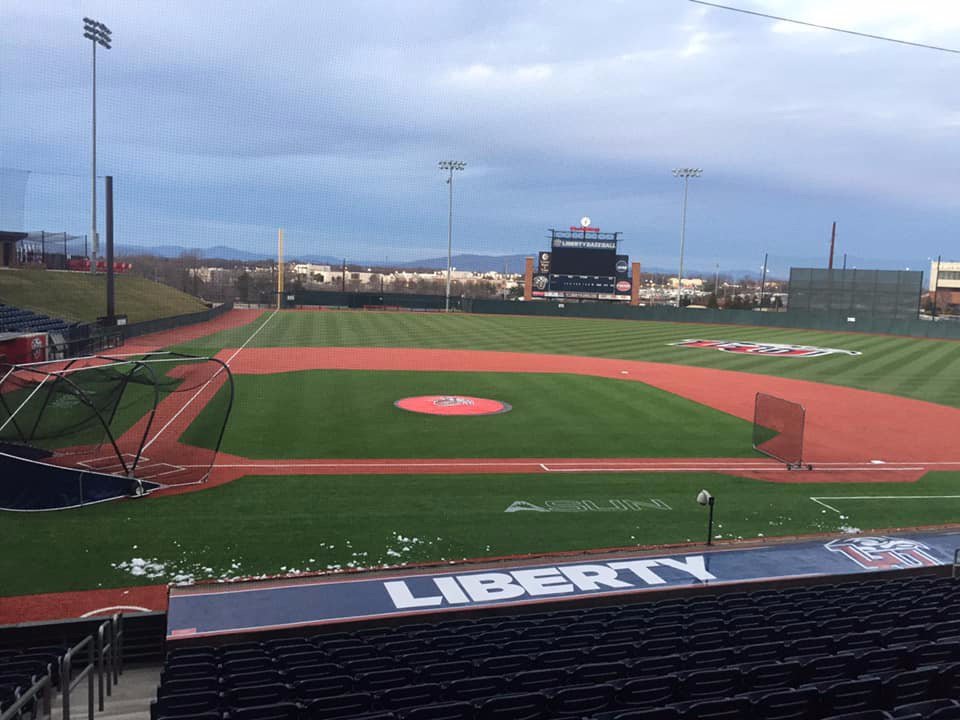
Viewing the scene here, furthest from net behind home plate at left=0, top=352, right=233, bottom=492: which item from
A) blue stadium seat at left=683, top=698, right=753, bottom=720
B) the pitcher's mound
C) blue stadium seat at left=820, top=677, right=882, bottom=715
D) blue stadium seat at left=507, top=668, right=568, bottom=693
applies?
blue stadium seat at left=820, top=677, right=882, bottom=715

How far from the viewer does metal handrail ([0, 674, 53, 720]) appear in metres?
5.48

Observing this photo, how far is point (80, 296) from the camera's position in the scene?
171 feet

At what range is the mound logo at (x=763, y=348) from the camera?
4522cm

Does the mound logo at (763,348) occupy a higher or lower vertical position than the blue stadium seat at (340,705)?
lower

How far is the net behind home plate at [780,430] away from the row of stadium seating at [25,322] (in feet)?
112

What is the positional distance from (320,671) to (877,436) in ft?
68.2

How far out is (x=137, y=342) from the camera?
4244cm

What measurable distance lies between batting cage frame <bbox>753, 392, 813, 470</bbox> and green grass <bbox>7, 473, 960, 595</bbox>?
163cm

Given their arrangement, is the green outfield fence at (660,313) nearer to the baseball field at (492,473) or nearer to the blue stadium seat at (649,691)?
the baseball field at (492,473)

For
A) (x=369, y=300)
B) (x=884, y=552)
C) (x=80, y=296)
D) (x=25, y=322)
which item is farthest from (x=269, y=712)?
(x=369, y=300)

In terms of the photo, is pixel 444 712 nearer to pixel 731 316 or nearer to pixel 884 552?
pixel 884 552

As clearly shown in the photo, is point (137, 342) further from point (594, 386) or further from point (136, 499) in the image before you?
point (136, 499)

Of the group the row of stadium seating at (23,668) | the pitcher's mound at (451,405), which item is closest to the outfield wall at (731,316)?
the pitcher's mound at (451,405)

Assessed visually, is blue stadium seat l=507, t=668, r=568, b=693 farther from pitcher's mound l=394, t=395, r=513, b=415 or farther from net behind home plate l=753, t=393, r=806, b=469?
pitcher's mound l=394, t=395, r=513, b=415
